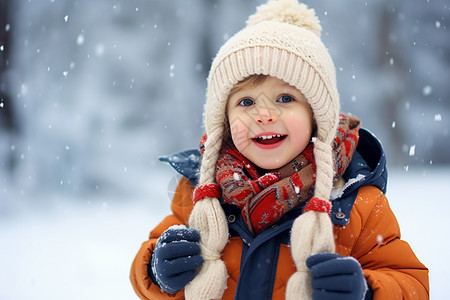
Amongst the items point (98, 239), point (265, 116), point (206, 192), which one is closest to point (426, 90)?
point (98, 239)

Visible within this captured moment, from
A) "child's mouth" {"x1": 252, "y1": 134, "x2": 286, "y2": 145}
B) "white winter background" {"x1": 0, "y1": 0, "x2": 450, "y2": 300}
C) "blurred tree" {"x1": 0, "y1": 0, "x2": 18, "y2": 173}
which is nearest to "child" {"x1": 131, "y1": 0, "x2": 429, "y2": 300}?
"child's mouth" {"x1": 252, "y1": 134, "x2": 286, "y2": 145}

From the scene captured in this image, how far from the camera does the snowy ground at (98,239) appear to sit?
2.28 m

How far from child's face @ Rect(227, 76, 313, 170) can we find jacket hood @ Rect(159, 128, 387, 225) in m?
0.19

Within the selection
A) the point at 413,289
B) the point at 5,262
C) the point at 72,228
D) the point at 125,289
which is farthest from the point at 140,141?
the point at 413,289

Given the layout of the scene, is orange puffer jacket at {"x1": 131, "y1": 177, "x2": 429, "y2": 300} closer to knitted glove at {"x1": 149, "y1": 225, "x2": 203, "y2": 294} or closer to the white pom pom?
knitted glove at {"x1": 149, "y1": 225, "x2": 203, "y2": 294}

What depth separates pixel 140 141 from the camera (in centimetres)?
469

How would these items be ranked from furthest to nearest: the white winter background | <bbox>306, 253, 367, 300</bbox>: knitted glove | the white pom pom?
the white winter background
the white pom pom
<bbox>306, 253, 367, 300</bbox>: knitted glove

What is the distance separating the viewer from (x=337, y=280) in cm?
96

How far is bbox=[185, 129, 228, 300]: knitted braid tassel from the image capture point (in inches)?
44.2

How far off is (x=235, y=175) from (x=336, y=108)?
1.37 ft

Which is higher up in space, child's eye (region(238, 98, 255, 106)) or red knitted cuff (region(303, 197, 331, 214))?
Result: child's eye (region(238, 98, 255, 106))

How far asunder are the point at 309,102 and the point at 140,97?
12.4 feet

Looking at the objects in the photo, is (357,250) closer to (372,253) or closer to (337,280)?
(372,253)

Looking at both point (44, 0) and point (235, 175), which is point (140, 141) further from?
point (235, 175)
